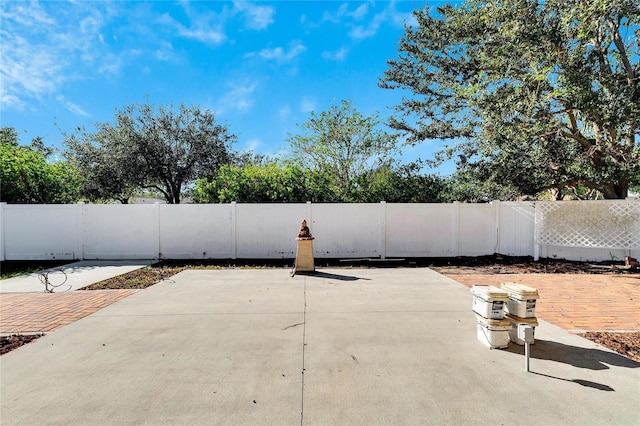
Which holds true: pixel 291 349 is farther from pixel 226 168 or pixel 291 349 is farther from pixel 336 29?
pixel 336 29

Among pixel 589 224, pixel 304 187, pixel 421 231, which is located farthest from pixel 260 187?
pixel 589 224

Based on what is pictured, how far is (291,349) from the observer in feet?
10.9

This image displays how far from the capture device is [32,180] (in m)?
10.3

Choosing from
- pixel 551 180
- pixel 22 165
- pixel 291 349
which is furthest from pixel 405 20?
pixel 22 165

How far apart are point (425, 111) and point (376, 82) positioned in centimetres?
200

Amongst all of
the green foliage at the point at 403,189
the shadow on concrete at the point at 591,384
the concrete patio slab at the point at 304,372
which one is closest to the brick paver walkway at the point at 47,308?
the concrete patio slab at the point at 304,372

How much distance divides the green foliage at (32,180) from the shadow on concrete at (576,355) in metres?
13.5

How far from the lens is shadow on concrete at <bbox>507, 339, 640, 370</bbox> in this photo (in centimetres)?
301

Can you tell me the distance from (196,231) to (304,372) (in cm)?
745

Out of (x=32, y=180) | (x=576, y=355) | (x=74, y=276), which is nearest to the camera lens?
(x=576, y=355)

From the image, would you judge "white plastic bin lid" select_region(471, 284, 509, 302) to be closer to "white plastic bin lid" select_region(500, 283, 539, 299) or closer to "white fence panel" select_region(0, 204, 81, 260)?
"white plastic bin lid" select_region(500, 283, 539, 299)

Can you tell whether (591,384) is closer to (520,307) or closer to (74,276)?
(520,307)

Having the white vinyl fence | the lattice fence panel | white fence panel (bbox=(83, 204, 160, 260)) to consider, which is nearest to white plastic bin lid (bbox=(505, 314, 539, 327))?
the white vinyl fence

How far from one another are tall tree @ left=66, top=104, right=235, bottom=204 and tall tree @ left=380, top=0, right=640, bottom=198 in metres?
8.32
